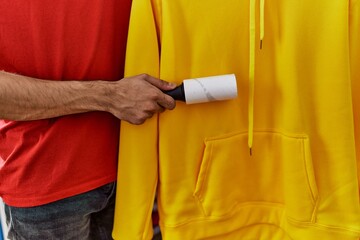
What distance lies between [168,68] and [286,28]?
0.26 metres

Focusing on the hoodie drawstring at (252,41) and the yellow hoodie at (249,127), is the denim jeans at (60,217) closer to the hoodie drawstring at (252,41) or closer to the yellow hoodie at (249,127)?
the yellow hoodie at (249,127)

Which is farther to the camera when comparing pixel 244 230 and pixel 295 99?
pixel 244 230

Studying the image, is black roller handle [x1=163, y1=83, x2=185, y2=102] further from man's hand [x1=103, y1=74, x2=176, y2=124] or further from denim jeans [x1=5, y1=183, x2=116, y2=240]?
denim jeans [x1=5, y1=183, x2=116, y2=240]

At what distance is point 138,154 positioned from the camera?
34.9 inches

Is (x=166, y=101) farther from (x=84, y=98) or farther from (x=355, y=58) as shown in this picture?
(x=355, y=58)

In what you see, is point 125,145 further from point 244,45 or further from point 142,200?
point 244,45

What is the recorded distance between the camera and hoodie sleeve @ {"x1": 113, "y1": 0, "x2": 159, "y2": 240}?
828mm

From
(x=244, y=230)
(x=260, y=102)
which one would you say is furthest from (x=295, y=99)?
(x=244, y=230)

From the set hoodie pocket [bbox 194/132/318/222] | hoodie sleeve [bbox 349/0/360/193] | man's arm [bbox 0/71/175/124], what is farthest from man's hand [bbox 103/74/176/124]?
hoodie sleeve [bbox 349/0/360/193]

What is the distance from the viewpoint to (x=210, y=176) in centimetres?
95

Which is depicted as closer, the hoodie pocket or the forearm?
the forearm

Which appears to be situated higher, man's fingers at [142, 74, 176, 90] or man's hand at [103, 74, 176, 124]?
man's fingers at [142, 74, 176, 90]

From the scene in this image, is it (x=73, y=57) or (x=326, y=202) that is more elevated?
(x=73, y=57)

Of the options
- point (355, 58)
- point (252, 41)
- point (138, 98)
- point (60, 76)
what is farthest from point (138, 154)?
point (355, 58)
